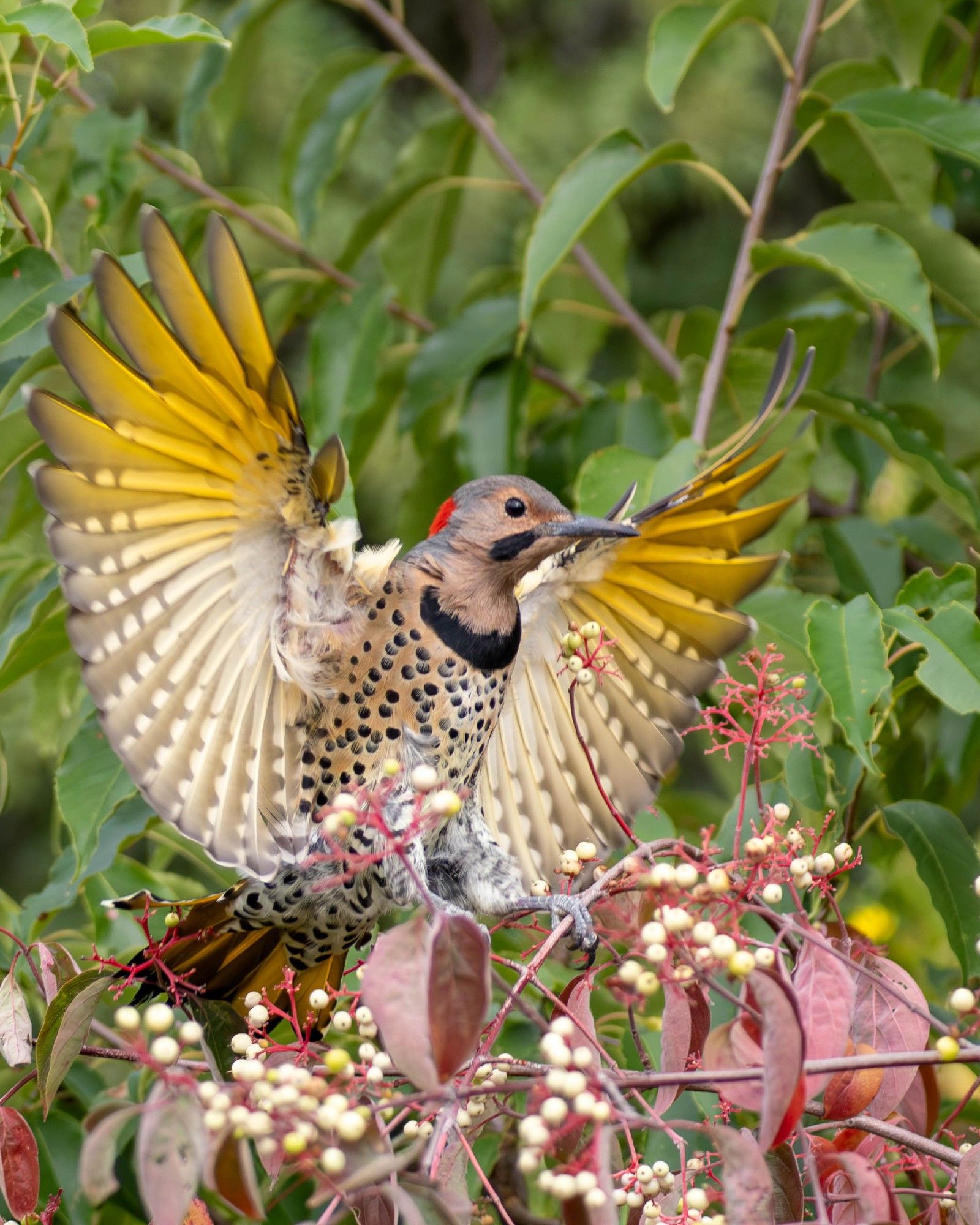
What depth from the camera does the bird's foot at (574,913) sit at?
1146mm

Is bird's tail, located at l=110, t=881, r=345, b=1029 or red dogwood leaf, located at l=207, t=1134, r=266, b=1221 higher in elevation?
red dogwood leaf, located at l=207, t=1134, r=266, b=1221

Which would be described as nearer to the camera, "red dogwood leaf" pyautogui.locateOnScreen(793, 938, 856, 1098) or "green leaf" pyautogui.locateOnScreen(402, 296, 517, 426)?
"red dogwood leaf" pyautogui.locateOnScreen(793, 938, 856, 1098)

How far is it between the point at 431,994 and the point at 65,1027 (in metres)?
0.49

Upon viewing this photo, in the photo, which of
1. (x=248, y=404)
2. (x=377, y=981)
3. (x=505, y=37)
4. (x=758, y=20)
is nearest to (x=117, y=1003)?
(x=248, y=404)

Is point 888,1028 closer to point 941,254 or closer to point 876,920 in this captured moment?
point 941,254

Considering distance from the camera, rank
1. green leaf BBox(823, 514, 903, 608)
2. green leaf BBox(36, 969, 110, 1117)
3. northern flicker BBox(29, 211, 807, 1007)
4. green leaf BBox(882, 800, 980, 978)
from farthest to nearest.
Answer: green leaf BBox(823, 514, 903, 608) → green leaf BBox(882, 800, 980, 978) → northern flicker BBox(29, 211, 807, 1007) → green leaf BBox(36, 969, 110, 1117)

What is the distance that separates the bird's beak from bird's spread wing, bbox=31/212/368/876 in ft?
0.90

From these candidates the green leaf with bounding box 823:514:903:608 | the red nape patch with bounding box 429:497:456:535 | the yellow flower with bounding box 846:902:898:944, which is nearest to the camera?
the red nape patch with bounding box 429:497:456:535

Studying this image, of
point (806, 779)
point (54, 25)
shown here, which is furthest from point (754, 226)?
point (54, 25)

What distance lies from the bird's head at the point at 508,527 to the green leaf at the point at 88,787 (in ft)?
1.65

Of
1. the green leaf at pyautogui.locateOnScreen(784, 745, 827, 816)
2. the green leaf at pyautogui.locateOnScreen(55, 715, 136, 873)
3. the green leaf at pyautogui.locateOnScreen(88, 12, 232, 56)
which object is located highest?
the green leaf at pyautogui.locateOnScreen(88, 12, 232, 56)

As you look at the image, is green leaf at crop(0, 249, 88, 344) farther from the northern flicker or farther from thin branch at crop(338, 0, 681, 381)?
thin branch at crop(338, 0, 681, 381)

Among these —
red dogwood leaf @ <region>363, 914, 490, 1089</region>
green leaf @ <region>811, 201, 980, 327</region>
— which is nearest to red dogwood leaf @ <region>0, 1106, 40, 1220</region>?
red dogwood leaf @ <region>363, 914, 490, 1089</region>

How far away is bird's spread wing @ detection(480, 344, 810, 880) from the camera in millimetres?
1540
